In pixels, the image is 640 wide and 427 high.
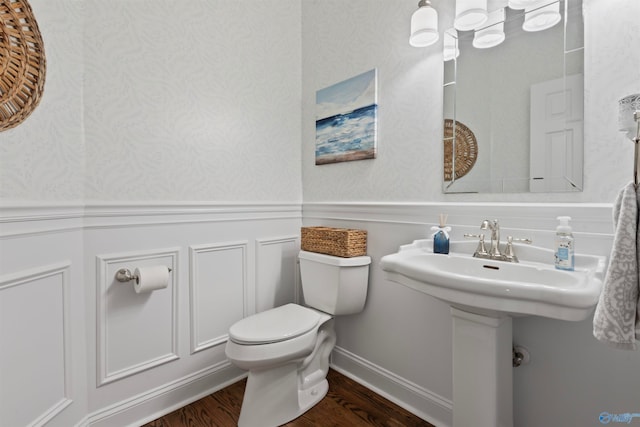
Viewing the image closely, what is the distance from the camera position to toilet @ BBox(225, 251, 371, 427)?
1438 mm

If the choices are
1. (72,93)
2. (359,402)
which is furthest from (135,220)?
(359,402)

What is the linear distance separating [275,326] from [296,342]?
0.43 ft

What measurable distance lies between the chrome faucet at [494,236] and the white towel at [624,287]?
0.48 metres

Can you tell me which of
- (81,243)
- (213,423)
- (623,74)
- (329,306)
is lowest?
(213,423)

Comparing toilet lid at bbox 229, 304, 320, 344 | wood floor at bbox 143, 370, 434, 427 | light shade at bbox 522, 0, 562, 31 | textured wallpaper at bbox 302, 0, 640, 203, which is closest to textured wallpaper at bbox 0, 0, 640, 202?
textured wallpaper at bbox 302, 0, 640, 203

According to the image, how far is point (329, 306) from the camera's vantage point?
1.79m

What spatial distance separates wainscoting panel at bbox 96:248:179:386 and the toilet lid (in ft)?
1.30

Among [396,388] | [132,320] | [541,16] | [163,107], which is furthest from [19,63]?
[396,388]

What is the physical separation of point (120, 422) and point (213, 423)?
0.42 meters

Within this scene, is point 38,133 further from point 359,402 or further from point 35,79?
point 359,402

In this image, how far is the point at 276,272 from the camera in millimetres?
2125

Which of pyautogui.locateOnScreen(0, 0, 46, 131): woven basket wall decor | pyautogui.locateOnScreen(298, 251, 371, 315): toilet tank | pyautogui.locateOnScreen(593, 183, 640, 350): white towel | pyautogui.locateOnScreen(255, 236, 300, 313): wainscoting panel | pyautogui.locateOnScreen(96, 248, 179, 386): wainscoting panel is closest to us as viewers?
pyautogui.locateOnScreen(593, 183, 640, 350): white towel

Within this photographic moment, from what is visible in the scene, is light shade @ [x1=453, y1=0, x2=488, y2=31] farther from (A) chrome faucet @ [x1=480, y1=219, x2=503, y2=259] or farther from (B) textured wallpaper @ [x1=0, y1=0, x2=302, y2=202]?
(B) textured wallpaper @ [x1=0, y1=0, x2=302, y2=202]

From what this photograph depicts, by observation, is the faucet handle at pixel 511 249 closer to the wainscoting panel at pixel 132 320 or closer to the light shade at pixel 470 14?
the light shade at pixel 470 14
